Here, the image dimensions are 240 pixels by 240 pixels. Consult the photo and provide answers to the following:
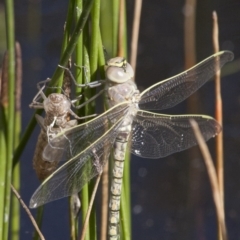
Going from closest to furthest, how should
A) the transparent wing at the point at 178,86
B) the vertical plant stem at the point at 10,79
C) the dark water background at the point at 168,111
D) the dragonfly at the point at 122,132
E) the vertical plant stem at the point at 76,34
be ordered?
the vertical plant stem at the point at 76,34, the vertical plant stem at the point at 10,79, the dragonfly at the point at 122,132, the transparent wing at the point at 178,86, the dark water background at the point at 168,111

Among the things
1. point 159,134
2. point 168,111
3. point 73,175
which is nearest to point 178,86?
point 159,134

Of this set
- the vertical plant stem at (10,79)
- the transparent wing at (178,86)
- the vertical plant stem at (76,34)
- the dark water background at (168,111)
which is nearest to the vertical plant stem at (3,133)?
the vertical plant stem at (10,79)

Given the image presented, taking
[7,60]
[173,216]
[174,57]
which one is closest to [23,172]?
[173,216]

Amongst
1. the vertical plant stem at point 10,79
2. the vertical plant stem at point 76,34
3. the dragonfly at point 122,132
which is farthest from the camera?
the dragonfly at point 122,132

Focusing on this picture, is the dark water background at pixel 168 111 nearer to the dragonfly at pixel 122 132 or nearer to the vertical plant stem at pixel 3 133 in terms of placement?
the dragonfly at pixel 122 132

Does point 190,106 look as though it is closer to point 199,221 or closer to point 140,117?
point 199,221

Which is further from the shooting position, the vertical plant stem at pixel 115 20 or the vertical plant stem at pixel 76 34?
the vertical plant stem at pixel 115 20

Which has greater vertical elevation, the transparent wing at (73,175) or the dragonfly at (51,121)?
the dragonfly at (51,121)

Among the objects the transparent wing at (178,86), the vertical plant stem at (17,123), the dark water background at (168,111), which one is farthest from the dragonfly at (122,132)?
the dark water background at (168,111)
